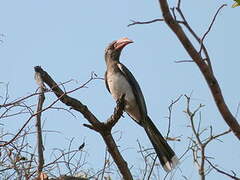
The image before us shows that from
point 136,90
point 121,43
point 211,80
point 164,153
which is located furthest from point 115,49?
point 211,80

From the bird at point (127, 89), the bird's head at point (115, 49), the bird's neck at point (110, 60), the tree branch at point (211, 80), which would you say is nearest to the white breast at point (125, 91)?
the bird at point (127, 89)

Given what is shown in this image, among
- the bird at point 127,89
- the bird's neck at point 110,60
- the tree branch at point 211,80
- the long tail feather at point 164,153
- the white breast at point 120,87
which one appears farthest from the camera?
the bird's neck at point 110,60

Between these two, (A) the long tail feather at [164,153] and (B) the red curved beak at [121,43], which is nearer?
(A) the long tail feather at [164,153]

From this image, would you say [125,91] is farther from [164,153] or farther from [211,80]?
[211,80]

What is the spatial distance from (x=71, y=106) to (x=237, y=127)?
2.06m

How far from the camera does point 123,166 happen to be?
3084 mm

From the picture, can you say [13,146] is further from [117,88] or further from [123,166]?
[117,88]

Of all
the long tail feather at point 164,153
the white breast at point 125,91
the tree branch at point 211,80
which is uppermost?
the white breast at point 125,91

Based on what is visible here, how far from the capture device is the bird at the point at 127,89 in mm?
5154

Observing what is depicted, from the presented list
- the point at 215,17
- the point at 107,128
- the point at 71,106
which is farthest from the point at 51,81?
the point at 215,17

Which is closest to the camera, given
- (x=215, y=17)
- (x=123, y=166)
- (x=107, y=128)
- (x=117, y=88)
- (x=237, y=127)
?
(x=237, y=127)

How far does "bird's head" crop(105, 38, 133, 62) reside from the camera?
600cm

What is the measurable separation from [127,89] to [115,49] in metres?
0.75

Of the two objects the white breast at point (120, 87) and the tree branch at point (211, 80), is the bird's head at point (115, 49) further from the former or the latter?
the tree branch at point (211, 80)
